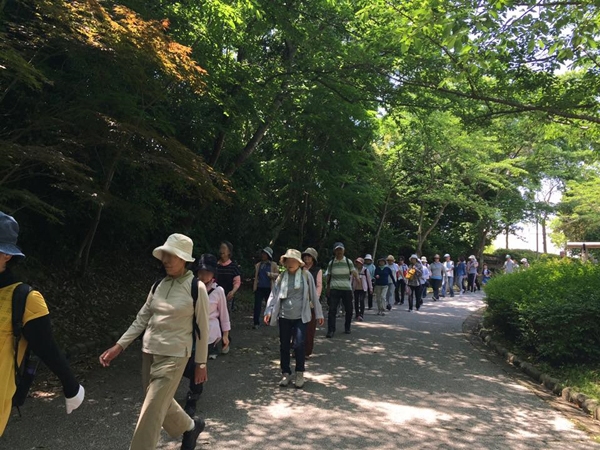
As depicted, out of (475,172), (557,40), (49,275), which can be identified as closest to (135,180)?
(49,275)

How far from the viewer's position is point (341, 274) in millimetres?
8547

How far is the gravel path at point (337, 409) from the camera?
4074 mm

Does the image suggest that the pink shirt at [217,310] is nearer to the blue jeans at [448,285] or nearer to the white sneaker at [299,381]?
Result: the white sneaker at [299,381]

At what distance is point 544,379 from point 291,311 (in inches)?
145

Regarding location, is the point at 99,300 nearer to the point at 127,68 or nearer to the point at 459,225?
the point at 127,68

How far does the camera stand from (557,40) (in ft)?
21.2

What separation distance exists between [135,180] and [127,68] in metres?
4.08

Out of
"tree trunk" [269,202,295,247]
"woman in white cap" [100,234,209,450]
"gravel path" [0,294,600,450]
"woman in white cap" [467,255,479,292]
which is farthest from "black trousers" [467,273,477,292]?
"woman in white cap" [100,234,209,450]

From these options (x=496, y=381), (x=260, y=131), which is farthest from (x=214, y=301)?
(x=260, y=131)

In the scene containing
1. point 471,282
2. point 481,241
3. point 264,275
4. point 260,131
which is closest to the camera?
point 264,275

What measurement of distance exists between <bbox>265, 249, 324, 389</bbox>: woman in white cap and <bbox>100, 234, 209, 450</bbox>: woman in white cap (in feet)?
7.02

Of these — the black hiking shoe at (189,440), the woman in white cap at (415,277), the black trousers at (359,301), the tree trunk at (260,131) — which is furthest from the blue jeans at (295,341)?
the woman in white cap at (415,277)

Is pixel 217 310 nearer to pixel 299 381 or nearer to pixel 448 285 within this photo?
pixel 299 381

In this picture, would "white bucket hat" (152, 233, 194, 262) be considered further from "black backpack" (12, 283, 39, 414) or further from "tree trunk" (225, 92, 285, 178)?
"tree trunk" (225, 92, 285, 178)
